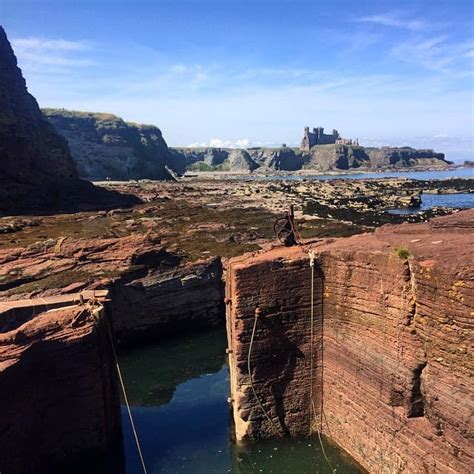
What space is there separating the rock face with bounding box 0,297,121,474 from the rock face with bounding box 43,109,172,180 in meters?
121

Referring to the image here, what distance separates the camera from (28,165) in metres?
59.2

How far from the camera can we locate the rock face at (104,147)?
456 feet

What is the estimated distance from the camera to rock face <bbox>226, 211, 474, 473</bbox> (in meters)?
10.7

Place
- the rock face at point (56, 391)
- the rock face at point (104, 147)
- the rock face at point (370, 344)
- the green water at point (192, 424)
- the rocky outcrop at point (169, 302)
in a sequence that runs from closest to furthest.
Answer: the rock face at point (370, 344) < the rock face at point (56, 391) < the green water at point (192, 424) < the rocky outcrop at point (169, 302) < the rock face at point (104, 147)

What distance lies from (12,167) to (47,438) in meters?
49.5

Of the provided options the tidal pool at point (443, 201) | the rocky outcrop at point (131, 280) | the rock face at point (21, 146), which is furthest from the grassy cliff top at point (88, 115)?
the rocky outcrop at point (131, 280)

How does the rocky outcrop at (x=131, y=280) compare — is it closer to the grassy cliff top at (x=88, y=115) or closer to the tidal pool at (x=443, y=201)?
the tidal pool at (x=443, y=201)

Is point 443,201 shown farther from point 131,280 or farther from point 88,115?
point 88,115

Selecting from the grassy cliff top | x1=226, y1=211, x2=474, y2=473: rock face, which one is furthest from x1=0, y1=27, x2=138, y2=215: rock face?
the grassy cliff top

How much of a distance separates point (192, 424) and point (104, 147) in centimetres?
14100

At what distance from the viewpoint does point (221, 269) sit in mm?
29078

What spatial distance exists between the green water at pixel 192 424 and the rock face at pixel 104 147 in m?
113

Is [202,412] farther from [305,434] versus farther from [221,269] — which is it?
[221,269]

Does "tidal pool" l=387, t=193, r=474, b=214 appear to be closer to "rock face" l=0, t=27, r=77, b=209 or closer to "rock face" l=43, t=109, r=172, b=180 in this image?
"rock face" l=0, t=27, r=77, b=209
